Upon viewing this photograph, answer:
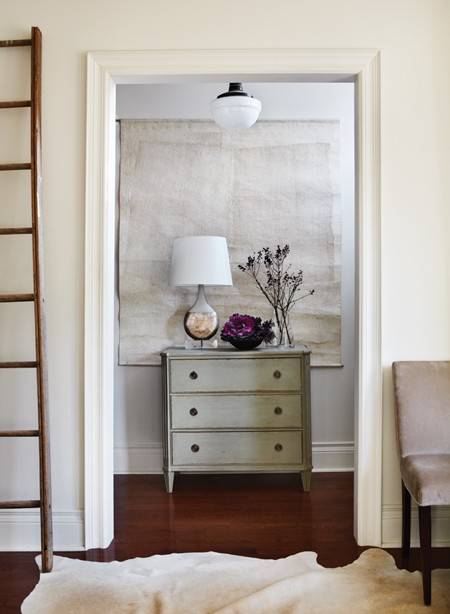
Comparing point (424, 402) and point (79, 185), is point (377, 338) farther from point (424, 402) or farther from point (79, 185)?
point (79, 185)

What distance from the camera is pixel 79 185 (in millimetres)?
3016

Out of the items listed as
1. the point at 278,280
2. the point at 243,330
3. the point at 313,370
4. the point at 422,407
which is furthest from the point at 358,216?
the point at 313,370

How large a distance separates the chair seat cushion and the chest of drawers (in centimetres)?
128

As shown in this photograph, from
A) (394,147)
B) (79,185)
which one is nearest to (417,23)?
(394,147)

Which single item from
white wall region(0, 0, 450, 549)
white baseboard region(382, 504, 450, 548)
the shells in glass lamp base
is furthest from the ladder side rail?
white baseboard region(382, 504, 450, 548)

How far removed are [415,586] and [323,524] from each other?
84 centimetres

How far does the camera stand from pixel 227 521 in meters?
3.42

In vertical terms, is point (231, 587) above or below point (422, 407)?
below

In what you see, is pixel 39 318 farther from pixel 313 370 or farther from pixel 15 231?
pixel 313 370

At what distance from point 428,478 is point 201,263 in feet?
6.69

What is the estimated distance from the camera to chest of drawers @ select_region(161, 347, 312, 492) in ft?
13.0

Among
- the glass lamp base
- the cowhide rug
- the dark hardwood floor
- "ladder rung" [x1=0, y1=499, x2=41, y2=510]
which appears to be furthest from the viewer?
the glass lamp base

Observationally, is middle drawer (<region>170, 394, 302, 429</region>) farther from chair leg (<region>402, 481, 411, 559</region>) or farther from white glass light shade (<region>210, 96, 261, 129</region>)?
white glass light shade (<region>210, 96, 261, 129</region>)

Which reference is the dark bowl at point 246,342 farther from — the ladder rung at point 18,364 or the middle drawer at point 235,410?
the ladder rung at point 18,364
